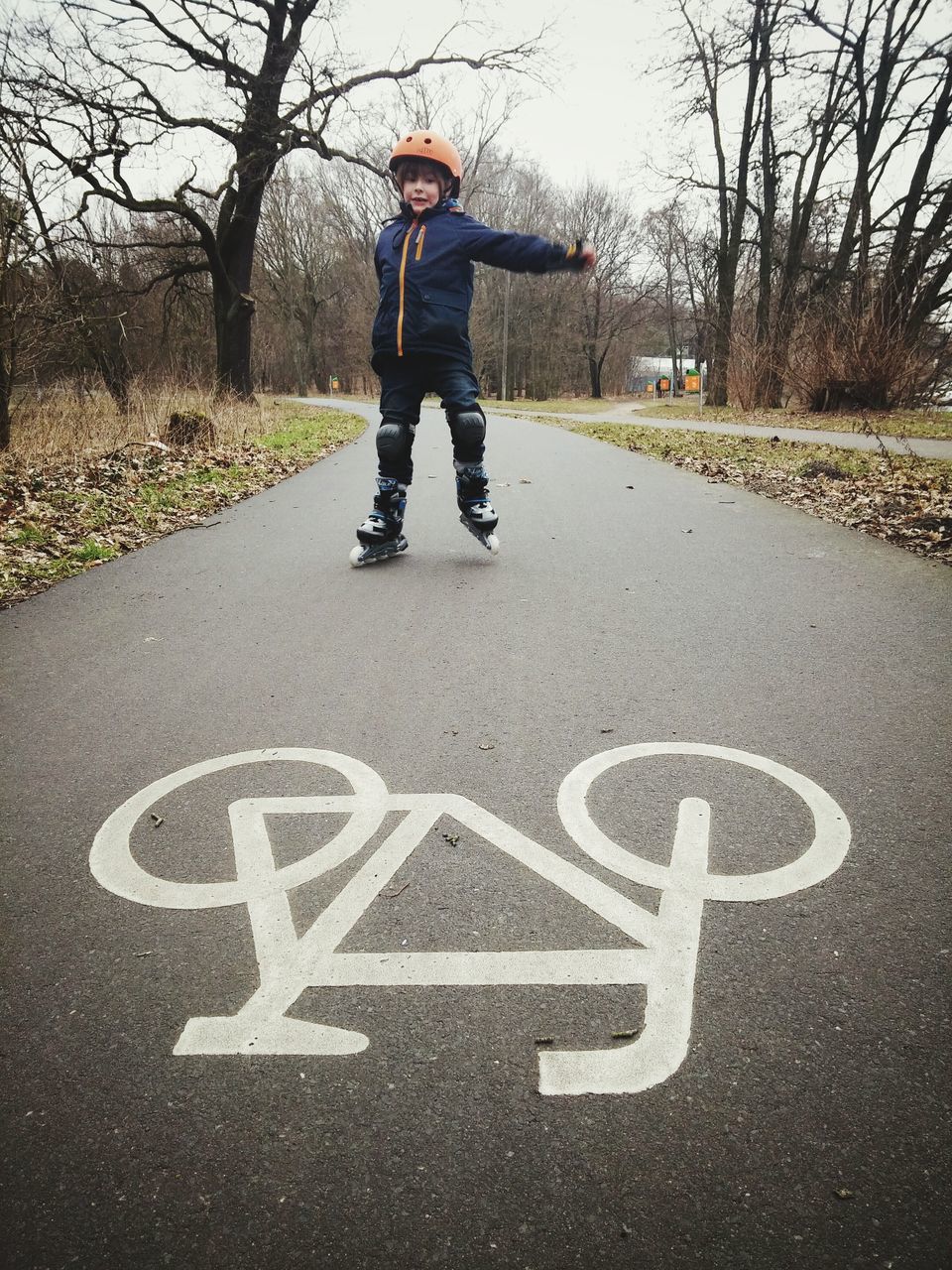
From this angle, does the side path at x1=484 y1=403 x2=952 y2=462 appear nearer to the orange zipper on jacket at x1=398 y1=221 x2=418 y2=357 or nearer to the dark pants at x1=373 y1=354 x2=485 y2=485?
the dark pants at x1=373 y1=354 x2=485 y2=485

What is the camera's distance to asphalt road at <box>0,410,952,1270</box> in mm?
1165

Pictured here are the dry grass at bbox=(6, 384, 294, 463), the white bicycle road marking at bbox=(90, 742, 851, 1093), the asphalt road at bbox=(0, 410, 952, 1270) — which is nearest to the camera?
the asphalt road at bbox=(0, 410, 952, 1270)

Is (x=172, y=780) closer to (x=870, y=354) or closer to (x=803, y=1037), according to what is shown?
(x=803, y=1037)

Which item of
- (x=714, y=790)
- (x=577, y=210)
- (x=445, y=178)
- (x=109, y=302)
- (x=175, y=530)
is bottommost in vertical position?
(x=714, y=790)

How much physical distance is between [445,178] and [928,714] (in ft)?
14.1

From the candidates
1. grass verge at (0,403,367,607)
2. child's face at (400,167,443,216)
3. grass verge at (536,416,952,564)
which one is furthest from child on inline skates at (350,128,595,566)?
grass verge at (536,416,952,564)

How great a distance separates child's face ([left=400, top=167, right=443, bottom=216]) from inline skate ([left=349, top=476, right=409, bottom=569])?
1.76 metres

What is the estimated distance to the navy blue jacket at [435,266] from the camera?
14.9 ft

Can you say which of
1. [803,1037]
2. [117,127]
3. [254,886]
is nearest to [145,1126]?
[254,886]

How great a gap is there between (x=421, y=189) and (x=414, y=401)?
1302mm

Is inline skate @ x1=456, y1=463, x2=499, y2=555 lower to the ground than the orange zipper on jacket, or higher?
lower

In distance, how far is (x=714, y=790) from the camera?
229cm

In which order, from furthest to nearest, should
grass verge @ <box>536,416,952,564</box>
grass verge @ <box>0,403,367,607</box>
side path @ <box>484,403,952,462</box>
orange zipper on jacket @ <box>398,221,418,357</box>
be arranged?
side path @ <box>484,403,952,462</box>
grass verge @ <box>536,416,952,564</box>
grass verge @ <box>0,403,367,607</box>
orange zipper on jacket @ <box>398,221,418,357</box>

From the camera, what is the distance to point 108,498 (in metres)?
7.34
